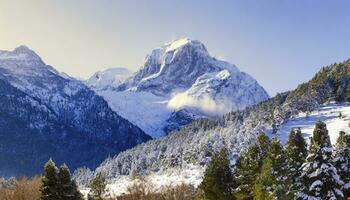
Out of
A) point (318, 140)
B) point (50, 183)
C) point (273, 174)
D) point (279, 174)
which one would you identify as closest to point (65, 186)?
point (50, 183)

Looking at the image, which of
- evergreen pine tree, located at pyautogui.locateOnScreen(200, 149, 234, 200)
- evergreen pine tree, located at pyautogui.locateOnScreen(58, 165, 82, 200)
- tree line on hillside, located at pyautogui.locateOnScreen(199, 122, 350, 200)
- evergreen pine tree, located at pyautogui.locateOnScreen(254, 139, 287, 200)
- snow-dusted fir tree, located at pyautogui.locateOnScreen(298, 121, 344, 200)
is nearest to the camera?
snow-dusted fir tree, located at pyautogui.locateOnScreen(298, 121, 344, 200)

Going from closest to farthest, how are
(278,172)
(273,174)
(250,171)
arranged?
1. (273,174)
2. (278,172)
3. (250,171)

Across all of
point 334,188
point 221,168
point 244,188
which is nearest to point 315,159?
point 334,188

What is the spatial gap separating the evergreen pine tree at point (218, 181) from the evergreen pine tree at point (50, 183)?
101 feet

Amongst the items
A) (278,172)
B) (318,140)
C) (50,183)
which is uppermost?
(278,172)

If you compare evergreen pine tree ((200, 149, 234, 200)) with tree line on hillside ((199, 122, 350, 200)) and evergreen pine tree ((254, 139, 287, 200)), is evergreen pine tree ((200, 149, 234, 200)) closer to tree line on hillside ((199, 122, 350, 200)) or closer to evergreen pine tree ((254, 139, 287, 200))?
tree line on hillside ((199, 122, 350, 200))

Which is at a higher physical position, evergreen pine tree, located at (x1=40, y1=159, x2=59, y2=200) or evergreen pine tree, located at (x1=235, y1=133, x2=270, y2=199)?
evergreen pine tree, located at (x1=235, y1=133, x2=270, y2=199)

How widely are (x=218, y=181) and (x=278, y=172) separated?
9.83 meters

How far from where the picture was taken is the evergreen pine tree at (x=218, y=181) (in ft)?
252

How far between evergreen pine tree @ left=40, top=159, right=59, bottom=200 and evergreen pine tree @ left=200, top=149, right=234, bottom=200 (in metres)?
30.9

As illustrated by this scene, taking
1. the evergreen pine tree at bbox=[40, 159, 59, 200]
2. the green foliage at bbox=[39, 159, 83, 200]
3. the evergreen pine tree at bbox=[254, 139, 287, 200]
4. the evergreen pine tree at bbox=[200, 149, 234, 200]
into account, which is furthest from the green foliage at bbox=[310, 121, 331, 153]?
the evergreen pine tree at bbox=[40, 159, 59, 200]

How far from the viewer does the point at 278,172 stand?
71375 millimetres

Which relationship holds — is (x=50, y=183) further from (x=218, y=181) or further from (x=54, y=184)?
(x=218, y=181)

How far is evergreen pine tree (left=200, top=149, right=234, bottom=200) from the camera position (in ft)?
252
